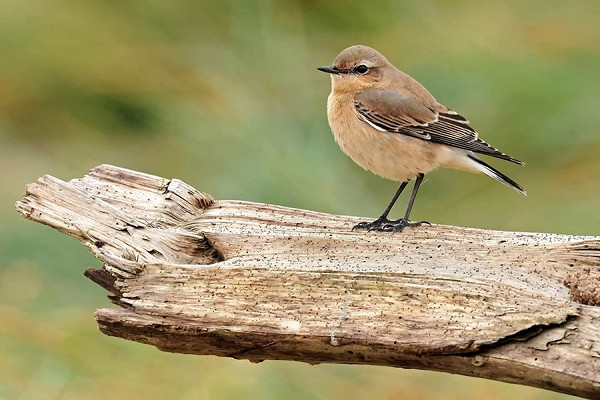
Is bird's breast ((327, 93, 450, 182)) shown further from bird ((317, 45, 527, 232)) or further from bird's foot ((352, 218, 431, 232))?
bird's foot ((352, 218, 431, 232))

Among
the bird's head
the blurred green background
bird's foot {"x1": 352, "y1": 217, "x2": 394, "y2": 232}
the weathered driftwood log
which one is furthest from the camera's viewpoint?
the blurred green background

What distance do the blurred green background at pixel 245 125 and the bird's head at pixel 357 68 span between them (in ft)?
4.05

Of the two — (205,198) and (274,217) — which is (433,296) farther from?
(205,198)

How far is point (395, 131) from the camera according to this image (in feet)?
12.4

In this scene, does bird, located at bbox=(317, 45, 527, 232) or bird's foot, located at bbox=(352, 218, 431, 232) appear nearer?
bird's foot, located at bbox=(352, 218, 431, 232)

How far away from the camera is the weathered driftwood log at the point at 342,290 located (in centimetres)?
258

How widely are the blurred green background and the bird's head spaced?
1235mm

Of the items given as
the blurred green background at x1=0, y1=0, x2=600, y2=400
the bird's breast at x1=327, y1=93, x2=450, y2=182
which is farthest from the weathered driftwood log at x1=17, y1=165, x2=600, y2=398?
the blurred green background at x1=0, y1=0, x2=600, y2=400

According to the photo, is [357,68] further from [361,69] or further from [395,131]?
[395,131]

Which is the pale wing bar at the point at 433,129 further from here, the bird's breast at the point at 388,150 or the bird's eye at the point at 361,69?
the bird's eye at the point at 361,69

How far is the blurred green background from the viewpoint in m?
4.41

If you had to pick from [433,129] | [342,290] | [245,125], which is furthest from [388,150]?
[245,125]

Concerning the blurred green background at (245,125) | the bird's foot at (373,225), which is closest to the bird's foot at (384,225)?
the bird's foot at (373,225)

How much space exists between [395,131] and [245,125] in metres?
2.00
